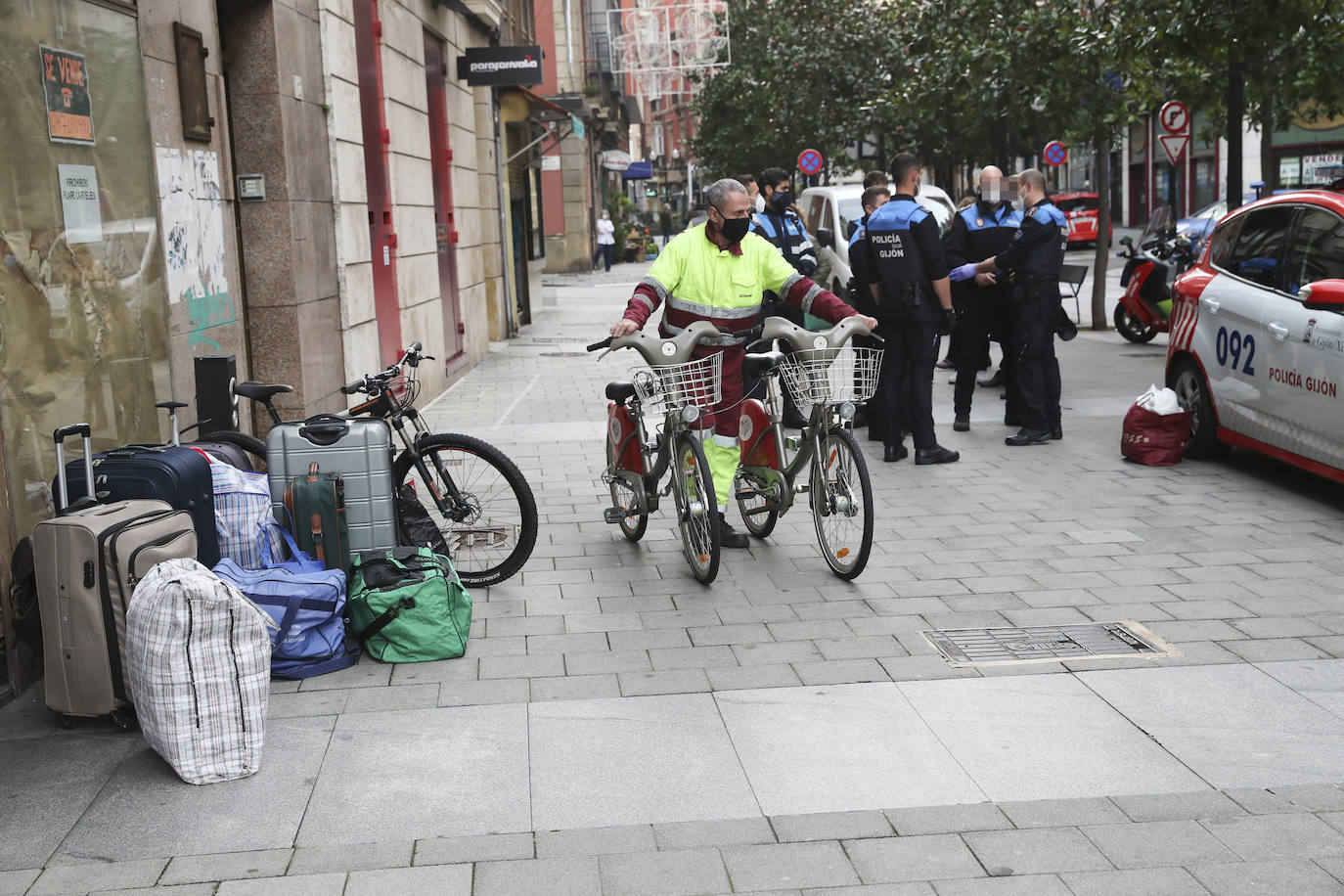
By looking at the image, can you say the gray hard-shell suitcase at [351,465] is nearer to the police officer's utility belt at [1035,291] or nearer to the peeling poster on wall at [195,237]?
the peeling poster on wall at [195,237]

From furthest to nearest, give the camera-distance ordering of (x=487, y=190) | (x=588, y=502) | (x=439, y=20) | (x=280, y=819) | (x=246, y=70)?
(x=487, y=190)
(x=439, y=20)
(x=246, y=70)
(x=588, y=502)
(x=280, y=819)

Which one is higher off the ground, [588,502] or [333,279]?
[333,279]

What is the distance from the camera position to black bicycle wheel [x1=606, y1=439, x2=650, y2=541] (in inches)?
286

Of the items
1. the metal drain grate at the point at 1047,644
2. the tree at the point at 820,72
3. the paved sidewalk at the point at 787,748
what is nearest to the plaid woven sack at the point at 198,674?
the paved sidewalk at the point at 787,748

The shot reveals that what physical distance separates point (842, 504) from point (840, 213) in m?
12.9

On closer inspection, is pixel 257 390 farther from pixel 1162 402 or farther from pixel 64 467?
pixel 1162 402

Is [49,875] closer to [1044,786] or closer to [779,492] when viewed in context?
[1044,786]

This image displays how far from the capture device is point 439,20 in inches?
634

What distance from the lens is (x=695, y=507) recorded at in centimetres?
636

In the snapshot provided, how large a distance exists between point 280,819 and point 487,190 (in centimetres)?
1644

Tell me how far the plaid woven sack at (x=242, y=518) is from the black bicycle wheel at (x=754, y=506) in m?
2.39

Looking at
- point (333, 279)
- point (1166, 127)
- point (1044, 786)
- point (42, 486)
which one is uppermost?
point (1166, 127)

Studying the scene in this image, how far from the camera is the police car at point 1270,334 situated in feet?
24.4

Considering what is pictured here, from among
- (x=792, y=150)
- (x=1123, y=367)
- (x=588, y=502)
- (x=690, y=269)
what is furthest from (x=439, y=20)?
(x=792, y=150)
